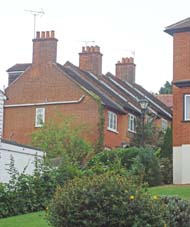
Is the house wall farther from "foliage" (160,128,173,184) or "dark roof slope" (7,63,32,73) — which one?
"dark roof slope" (7,63,32,73)

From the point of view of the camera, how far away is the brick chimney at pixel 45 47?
55625 mm

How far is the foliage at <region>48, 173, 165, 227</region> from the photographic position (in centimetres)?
1541

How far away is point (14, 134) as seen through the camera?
56688mm

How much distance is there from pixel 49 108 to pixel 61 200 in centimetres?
4067

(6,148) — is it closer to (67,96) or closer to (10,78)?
(67,96)

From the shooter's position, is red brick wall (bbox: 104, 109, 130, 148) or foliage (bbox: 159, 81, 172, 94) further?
foliage (bbox: 159, 81, 172, 94)

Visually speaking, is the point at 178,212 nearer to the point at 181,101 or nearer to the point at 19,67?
the point at 181,101

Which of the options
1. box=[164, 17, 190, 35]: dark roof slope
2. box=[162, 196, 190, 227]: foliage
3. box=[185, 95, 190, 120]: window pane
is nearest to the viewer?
box=[162, 196, 190, 227]: foliage

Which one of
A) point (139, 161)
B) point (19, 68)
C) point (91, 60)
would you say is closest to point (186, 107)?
point (139, 161)

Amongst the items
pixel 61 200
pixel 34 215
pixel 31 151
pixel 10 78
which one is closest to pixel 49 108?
pixel 10 78

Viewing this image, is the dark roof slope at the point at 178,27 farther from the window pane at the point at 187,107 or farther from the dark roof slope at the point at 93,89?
the dark roof slope at the point at 93,89

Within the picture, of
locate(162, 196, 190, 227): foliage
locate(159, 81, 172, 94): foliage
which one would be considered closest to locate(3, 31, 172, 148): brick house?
locate(162, 196, 190, 227): foliage

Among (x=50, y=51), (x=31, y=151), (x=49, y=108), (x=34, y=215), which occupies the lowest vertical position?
(x=34, y=215)

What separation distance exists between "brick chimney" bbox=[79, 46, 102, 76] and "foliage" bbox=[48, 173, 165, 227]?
4420cm
